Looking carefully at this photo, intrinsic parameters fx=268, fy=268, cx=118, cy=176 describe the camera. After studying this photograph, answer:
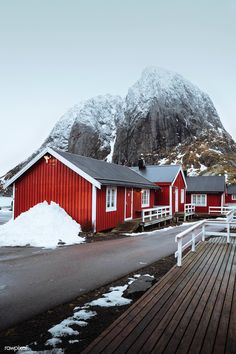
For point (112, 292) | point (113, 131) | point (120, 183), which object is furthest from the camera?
point (113, 131)

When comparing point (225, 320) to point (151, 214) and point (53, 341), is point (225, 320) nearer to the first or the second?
point (53, 341)

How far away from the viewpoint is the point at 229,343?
136 inches

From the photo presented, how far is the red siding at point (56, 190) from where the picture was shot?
1677cm

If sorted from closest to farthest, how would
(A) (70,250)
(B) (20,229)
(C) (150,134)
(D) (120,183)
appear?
1. (A) (70,250)
2. (B) (20,229)
3. (D) (120,183)
4. (C) (150,134)

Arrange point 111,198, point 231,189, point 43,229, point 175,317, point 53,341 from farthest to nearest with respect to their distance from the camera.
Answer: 1. point 231,189
2. point 111,198
3. point 43,229
4. point 175,317
5. point 53,341

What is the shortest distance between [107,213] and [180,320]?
13914mm

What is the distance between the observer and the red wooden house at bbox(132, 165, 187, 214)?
29.2 meters

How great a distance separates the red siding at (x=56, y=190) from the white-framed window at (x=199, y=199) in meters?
23.9

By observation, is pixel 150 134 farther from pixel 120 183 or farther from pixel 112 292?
pixel 112 292

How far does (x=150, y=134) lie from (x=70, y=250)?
85.9 m

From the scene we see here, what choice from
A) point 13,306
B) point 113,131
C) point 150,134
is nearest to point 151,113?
point 150,134

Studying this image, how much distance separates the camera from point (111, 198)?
18.6 metres

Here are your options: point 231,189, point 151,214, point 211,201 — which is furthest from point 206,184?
point 151,214

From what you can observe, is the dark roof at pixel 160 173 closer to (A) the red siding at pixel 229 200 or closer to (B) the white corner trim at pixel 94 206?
(B) the white corner trim at pixel 94 206
